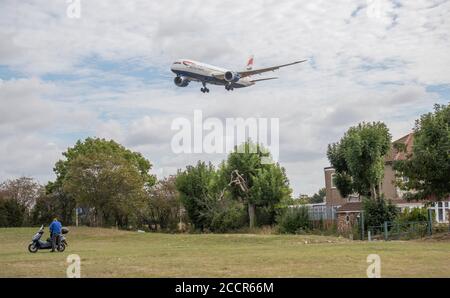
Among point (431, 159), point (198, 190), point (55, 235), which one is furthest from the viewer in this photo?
point (198, 190)

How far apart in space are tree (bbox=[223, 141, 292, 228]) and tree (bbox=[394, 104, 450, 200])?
2570cm

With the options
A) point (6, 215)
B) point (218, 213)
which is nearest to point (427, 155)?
point (218, 213)

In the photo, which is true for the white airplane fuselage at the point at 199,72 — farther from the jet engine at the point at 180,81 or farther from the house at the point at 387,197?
the house at the point at 387,197

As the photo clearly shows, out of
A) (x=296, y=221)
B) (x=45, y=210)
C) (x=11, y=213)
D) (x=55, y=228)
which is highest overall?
(x=45, y=210)

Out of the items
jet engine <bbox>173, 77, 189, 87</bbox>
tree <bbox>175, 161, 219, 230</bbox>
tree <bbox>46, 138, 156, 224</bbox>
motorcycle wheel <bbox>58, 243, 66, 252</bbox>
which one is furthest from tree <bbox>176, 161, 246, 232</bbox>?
motorcycle wheel <bbox>58, 243, 66, 252</bbox>

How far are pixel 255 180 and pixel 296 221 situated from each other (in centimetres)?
1234

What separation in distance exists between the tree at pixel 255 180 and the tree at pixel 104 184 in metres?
10.1

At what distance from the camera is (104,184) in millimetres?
58188

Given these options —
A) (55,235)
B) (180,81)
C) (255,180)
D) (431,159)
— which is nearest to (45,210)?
(255,180)

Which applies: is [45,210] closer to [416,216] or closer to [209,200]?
[209,200]

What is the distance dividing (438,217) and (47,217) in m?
41.1

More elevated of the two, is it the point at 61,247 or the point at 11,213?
the point at 11,213

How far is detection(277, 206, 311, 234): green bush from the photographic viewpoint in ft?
168
